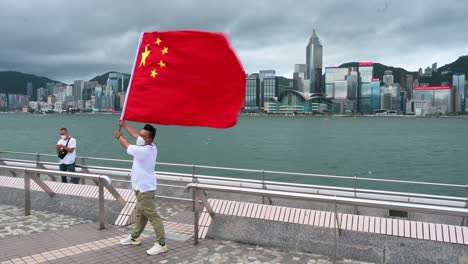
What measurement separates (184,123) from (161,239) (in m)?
1.88

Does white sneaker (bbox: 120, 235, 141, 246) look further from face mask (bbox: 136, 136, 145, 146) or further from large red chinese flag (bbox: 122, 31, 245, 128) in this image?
large red chinese flag (bbox: 122, 31, 245, 128)

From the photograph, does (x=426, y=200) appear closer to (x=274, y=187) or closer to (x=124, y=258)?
(x=274, y=187)

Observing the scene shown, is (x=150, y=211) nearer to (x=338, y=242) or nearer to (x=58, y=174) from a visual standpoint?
(x=58, y=174)

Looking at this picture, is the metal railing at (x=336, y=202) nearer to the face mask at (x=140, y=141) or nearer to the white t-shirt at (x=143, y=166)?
the white t-shirt at (x=143, y=166)

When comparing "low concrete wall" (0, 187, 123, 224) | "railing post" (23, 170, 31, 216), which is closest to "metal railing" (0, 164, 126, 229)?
"railing post" (23, 170, 31, 216)

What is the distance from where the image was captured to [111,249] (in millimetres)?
6625

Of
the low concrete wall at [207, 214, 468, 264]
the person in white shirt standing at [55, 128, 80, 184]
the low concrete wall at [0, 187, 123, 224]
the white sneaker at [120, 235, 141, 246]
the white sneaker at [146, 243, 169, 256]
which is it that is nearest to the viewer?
the low concrete wall at [207, 214, 468, 264]

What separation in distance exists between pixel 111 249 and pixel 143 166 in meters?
1.50

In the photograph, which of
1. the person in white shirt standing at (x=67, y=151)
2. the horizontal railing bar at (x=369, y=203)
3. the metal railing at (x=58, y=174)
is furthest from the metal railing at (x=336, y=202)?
the person in white shirt standing at (x=67, y=151)

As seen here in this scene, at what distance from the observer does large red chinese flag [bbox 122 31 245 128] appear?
6152 millimetres

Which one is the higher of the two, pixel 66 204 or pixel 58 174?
pixel 58 174

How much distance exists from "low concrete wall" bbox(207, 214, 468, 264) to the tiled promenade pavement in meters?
0.16

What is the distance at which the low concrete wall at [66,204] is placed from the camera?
827cm

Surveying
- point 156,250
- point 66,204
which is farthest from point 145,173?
point 66,204
